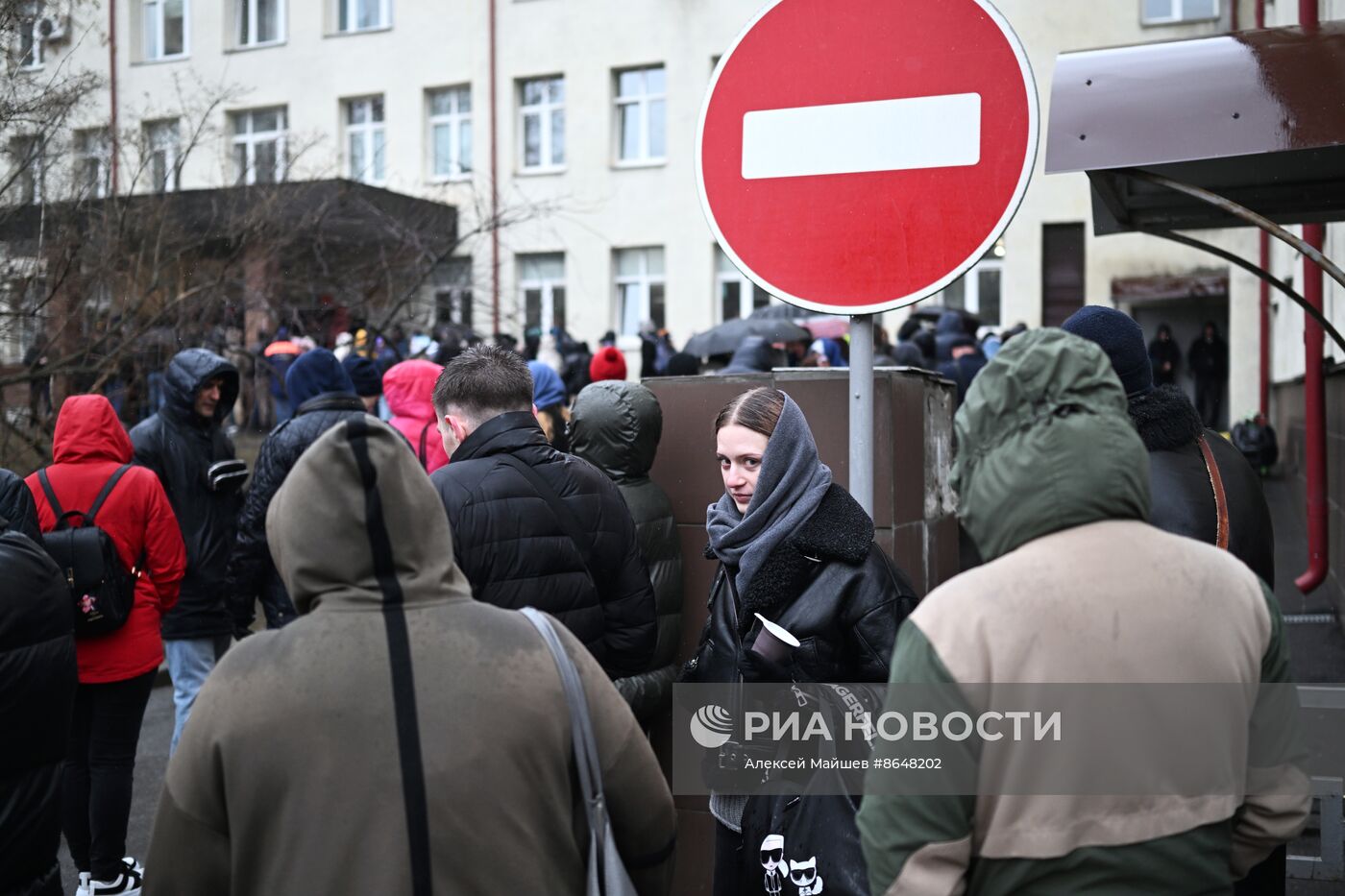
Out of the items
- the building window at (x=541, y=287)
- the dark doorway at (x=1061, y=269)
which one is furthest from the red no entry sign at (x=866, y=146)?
the building window at (x=541, y=287)

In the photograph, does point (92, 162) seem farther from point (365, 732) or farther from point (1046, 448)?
point (1046, 448)

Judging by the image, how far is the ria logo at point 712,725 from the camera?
3.16m

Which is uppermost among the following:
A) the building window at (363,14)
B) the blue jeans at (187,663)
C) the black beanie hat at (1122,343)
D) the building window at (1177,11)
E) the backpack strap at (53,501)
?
the building window at (363,14)

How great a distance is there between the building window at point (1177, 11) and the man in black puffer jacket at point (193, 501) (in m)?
21.1

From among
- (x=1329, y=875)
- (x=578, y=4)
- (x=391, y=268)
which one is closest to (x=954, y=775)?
(x=1329, y=875)

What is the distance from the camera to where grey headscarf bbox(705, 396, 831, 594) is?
10.1ft

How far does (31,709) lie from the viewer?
305 cm

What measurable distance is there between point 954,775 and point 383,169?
93.9 ft

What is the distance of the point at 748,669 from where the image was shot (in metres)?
3.07

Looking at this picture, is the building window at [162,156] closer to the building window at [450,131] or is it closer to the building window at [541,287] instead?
the building window at [541,287]

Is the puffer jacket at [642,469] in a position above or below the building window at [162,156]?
below

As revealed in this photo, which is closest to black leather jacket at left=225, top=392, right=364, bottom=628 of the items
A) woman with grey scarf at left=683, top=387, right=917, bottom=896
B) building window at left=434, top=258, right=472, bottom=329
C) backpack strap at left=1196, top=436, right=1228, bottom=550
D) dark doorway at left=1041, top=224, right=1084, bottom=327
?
woman with grey scarf at left=683, top=387, right=917, bottom=896

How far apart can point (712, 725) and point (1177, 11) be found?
23.0m

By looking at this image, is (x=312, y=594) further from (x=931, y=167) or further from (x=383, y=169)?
(x=383, y=169)
